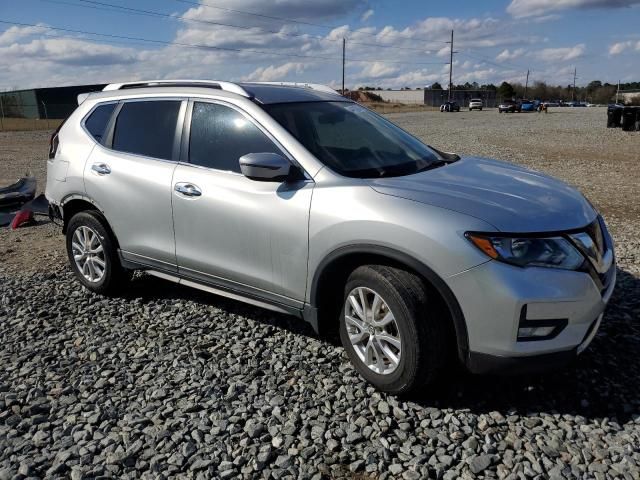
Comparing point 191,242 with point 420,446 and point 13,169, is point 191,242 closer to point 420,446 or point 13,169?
point 420,446

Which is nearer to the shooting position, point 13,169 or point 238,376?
point 238,376

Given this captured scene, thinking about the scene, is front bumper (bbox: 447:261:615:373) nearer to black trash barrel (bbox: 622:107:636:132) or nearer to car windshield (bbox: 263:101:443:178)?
car windshield (bbox: 263:101:443:178)

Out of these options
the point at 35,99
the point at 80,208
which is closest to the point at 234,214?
the point at 80,208

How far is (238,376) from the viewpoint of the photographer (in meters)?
3.86

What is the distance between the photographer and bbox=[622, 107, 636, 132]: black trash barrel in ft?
89.6

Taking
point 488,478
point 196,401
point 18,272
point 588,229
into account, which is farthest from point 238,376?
point 18,272

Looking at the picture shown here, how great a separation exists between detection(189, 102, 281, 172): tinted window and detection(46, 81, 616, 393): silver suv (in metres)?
0.01

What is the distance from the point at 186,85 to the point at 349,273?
7.20ft

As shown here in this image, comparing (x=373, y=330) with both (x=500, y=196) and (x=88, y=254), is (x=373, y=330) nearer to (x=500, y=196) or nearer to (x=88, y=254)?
(x=500, y=196)

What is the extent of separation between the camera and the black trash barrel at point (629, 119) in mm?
27322

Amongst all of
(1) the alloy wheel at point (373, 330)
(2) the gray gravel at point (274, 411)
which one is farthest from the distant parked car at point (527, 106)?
(1) the alloy wheel at point (373, 330)

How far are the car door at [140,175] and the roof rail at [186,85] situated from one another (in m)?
0.18

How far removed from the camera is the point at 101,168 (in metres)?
4.97

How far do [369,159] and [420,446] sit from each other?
6.42 feet
